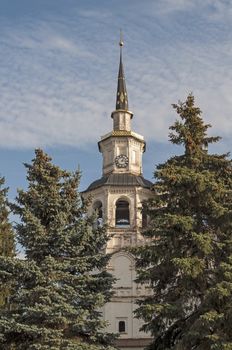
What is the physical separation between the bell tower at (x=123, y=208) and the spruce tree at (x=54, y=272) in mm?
15965

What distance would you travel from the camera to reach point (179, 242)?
62.7 feet

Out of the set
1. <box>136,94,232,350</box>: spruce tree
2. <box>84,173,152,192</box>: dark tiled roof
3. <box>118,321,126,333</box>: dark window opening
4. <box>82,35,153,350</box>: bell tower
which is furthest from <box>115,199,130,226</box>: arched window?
<box>136,94,232,350</box>: spruce tree

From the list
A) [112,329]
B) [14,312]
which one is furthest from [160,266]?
[112,329]

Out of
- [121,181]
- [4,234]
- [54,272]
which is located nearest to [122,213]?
[121,181]

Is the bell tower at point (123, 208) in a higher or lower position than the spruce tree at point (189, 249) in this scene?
higher

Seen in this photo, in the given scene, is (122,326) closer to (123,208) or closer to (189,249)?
(123,208)

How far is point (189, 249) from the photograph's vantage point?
62.3 ft

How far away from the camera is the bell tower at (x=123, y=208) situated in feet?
130

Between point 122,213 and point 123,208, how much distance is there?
351 mm

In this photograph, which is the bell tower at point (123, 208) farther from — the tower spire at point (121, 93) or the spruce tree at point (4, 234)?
the spruce tree at point (4, 234)

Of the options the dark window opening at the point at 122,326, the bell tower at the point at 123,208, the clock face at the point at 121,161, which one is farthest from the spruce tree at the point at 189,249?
the clock face at the point at 121,161

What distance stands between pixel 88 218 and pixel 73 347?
15.4 feet

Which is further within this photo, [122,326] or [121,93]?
[121,93]

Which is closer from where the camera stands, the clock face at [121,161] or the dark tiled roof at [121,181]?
the dark tiled roof at [121,181]
